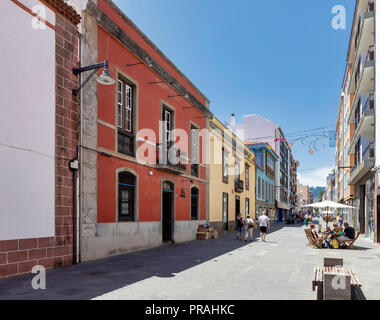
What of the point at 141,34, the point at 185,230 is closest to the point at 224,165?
the point at 185,230

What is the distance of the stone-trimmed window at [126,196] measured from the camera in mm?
13016

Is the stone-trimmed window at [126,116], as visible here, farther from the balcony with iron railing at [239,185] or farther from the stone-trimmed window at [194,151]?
the balcony with iron railing at [239,185]

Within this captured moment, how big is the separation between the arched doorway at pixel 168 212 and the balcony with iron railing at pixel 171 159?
978 mm

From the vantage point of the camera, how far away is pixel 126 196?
1344 centimetres

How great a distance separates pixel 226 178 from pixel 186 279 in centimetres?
1923

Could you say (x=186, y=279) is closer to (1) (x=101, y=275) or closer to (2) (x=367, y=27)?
(1) (x=101, y=275)

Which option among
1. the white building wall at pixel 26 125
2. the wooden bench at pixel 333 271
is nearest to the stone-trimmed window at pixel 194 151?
the white building wall at pixel 26 125

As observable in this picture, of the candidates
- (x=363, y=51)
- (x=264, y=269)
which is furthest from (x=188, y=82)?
(x=264, y=269)

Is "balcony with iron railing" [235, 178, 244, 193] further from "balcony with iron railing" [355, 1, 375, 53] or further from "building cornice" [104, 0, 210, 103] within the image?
"balcony with iron railing" [355, 1, 375, 53]
